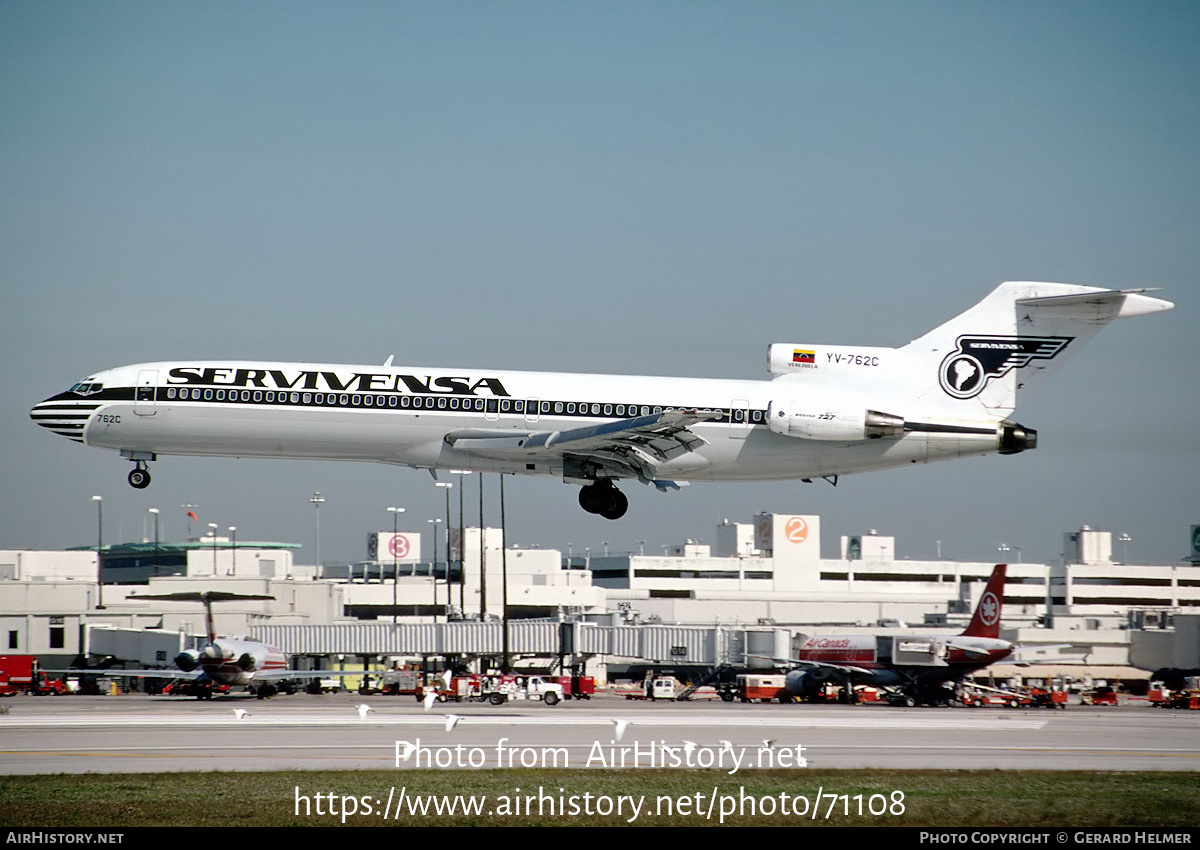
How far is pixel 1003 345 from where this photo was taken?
133 ft

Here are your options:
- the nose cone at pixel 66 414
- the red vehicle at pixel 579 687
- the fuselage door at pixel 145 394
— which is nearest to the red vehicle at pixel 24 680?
the red vehicle at pixel 579 687

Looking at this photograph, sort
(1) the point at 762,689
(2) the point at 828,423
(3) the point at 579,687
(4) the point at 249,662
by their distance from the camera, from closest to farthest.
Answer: (2) the point at 828,423 → (4) the point at 249,662 → (1) the point at 762,689 → (3) the point at 579,687

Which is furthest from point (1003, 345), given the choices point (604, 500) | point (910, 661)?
point (910, 661)

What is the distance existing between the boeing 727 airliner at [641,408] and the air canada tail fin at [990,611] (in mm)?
27131

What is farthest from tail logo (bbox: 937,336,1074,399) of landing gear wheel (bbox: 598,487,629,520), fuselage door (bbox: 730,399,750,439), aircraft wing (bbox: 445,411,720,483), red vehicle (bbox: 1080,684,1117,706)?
red vehicle (bbox: 1080,684,1117,706)

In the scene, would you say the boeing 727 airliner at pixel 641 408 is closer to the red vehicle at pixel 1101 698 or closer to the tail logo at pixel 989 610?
the tail logo at pixel 989 610

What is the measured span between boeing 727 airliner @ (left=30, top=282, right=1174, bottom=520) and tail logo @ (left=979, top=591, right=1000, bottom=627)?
89.4ft

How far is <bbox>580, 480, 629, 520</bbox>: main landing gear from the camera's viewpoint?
41.4 meters

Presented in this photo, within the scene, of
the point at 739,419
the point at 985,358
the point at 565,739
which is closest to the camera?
the point at 565,739

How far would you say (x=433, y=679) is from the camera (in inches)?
2744

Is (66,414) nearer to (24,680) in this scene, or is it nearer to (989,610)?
(24,680)

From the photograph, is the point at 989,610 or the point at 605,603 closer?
the point at 989,610

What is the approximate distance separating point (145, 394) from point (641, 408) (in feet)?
49.3

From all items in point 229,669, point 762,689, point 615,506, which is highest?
point 615,506
